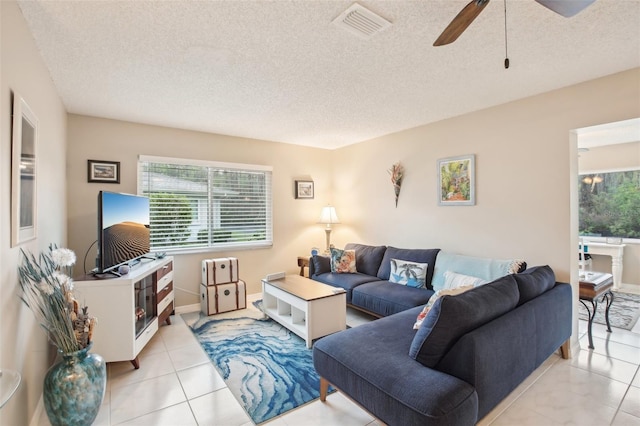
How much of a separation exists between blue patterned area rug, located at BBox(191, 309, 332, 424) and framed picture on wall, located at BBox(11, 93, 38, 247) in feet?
5.59

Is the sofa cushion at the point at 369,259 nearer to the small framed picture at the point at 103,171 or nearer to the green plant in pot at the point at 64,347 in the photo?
the green plant in pot at the point at 64,347

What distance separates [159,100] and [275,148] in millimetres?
2057

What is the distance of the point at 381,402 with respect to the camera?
1.64 m

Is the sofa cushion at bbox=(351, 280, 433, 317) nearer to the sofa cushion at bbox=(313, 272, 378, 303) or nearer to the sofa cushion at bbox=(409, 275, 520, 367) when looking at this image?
the sofa cushion at bbox=(313, 272, 378, 303)

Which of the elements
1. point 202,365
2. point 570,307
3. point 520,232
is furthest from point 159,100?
point 570,307

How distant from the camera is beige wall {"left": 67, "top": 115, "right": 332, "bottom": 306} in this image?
3506 millimetres

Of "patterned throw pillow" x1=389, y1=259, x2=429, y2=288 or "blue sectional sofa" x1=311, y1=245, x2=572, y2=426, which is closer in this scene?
"blue sectional sofa" x1=311, y1=245, x2=572, y2=426

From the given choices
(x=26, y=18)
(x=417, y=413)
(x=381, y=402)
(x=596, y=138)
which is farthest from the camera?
(x=596, y=138)

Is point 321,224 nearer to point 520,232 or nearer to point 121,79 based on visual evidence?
point 520,232

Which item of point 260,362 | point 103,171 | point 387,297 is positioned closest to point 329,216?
point 387,297

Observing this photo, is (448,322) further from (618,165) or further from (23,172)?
(618,165)

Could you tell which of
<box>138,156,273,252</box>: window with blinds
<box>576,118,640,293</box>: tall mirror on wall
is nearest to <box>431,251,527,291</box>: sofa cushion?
<box>138,156,273,252</box>: window with blinds

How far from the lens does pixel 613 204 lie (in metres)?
5.05

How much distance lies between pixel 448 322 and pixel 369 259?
266cm
